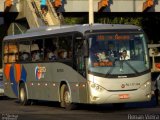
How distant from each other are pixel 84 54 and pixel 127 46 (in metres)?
1.60

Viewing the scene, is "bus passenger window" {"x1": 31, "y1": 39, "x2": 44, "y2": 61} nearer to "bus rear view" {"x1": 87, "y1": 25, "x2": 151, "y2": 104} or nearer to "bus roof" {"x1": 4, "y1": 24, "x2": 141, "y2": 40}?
"bus roof" {"x1": 4, "y1": 24, "x2": 141, "y2": 40}

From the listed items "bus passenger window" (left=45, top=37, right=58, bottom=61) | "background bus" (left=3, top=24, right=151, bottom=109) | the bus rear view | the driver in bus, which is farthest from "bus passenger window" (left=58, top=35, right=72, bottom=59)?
the driver in bus

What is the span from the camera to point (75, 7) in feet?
169

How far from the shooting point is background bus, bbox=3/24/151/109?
20.6 m

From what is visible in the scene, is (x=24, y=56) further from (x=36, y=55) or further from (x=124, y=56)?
(x=124, y=56)

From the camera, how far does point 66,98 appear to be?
2242 centimetres

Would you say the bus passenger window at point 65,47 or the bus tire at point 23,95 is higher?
the bus passenger window at point 65,47

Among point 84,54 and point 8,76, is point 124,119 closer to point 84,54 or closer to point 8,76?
point 84,54

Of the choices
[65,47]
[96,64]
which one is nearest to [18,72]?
[65,47]

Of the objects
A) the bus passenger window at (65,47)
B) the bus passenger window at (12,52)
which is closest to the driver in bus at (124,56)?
the bus passenger window at (65,47)

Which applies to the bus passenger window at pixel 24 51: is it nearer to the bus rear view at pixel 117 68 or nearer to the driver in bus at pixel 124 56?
the bus rear view at pixel 117 68

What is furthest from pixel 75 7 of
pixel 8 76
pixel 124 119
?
pixel 124 119

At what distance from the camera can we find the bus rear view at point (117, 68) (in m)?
20.5

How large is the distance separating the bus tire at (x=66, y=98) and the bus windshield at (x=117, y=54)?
6.80 ft
